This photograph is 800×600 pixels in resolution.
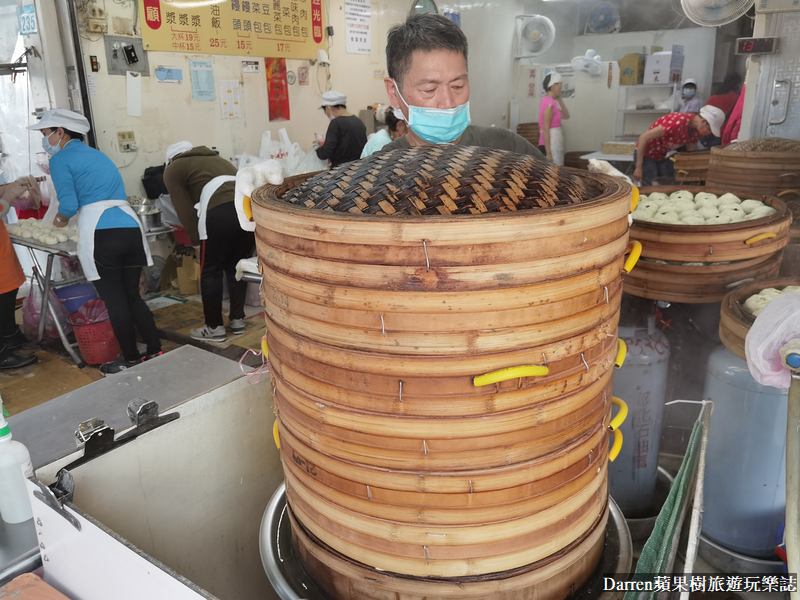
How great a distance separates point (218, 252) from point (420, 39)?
3.36 metres

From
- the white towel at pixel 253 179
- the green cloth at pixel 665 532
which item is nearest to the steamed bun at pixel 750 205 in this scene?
the green cloth at pixel 665 532

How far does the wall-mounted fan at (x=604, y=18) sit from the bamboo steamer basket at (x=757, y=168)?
942cm

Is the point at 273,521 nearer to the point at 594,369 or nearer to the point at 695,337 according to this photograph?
the point at 594,369

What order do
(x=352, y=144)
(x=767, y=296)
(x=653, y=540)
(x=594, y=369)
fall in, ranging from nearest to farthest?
(x=594, y=369) < (x=653, y=540) < (x=767, y=296) < (x=352, y=144)

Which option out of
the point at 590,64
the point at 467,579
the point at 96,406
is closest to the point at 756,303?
the point at 467,579

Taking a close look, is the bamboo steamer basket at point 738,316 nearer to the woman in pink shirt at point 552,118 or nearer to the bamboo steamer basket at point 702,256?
the bamboo steamer basket at point 702,256

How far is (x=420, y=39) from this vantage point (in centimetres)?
203

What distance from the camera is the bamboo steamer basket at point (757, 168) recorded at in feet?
11.5

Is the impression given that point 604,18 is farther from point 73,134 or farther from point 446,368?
point 446,368

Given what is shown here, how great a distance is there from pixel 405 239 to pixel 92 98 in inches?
228

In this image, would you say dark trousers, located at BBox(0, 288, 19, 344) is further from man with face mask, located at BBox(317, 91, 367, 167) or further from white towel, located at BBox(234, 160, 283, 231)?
white towel, located at BBox(234, 160, 283, 231)

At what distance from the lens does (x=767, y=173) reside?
3588mm

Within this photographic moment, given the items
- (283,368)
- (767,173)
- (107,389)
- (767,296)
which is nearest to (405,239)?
(283,368)

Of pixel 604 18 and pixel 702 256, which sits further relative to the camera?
pixel 604 18
